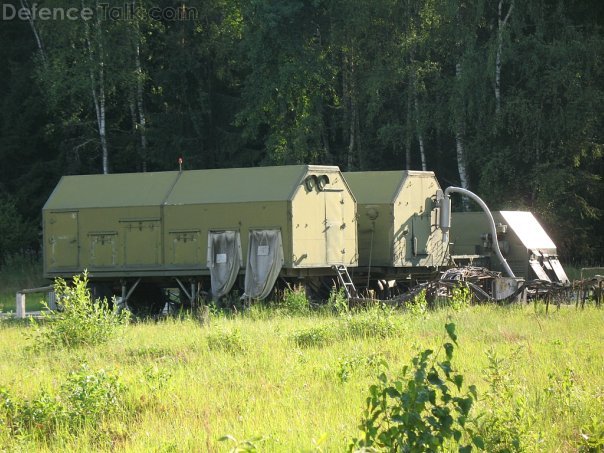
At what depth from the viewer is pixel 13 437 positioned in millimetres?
10180

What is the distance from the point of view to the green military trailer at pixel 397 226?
24.2 meters

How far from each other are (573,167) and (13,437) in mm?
27157

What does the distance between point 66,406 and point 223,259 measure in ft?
39.0

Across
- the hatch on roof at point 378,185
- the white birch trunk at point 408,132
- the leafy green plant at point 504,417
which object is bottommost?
the leafy green plant at point 504,417

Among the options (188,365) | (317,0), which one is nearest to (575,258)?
(317,0)

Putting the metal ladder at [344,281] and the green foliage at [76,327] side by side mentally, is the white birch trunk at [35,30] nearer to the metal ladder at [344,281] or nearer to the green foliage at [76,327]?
the metal ladder at [344,281]

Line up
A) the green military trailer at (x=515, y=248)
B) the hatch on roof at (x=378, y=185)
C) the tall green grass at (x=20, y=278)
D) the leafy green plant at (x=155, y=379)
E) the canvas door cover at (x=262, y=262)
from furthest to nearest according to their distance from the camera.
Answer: the tall green grass at (x=20, y=278)
the green military trailer at (x=515, y=248)
the hatch on roof at (x=378, y=185)
the canvas door cover at (x=262, y=262)
the leafy green plant at (x=155, y=379)

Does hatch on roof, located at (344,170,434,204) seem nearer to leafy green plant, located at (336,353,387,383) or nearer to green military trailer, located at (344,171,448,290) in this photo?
green military trailer, located at (344,171,448,290)

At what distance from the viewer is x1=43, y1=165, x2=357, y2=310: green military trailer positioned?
22125 millimetres

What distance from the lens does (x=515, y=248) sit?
25844mm

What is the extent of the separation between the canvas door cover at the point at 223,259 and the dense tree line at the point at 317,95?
45.8 ft

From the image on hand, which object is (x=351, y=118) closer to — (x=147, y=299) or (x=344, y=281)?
(x=147, y=299)

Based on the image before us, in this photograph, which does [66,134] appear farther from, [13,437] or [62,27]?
[13,437]

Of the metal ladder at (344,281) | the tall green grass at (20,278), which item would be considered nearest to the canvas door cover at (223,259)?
the metal ladder at (344,281)
